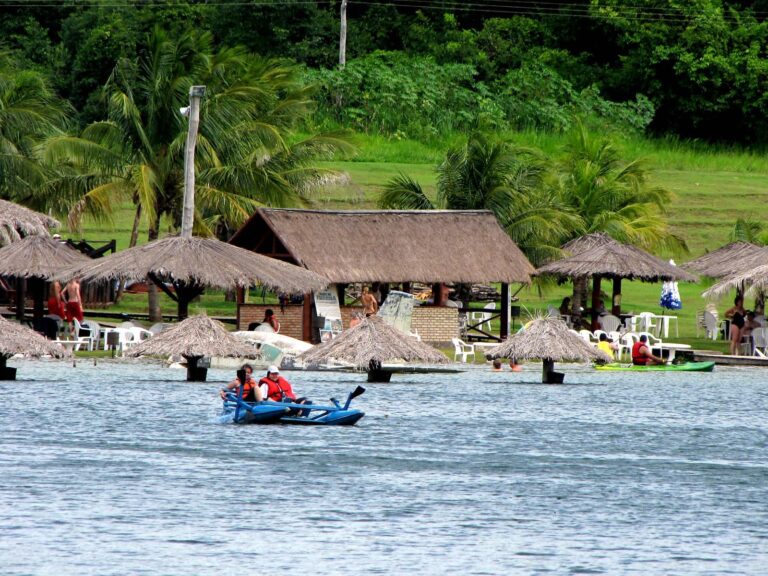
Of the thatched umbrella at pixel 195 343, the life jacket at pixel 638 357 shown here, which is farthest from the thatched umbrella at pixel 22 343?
the life jacket at pixel 638 357

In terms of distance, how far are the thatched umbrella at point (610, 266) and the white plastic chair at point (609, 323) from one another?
1.18ft

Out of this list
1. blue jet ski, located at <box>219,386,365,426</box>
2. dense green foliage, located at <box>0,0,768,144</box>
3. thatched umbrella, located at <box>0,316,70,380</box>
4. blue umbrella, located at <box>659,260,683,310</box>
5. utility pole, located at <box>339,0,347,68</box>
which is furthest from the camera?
utility pole, located at <box>339,0,347,68</box>

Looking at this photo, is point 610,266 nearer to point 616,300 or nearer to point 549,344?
point 616,300

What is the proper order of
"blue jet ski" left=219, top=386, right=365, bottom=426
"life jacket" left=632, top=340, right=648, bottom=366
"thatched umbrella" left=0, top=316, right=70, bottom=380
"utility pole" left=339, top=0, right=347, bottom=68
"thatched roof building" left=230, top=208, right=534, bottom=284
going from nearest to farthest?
"blue jet ski" left=219, top=386, right=365, bottom=426, "thatched umbrella" left=0, top=316, right=70, bottom=380, "life jacket" left=632, top=340, right=648, bottom=366, "thatched roof building" left=230, top=208, right=534, bottom=284, "utility pole" left=339, top=0, right=347, bottom=68

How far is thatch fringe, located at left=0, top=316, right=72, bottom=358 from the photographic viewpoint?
85.8 feet

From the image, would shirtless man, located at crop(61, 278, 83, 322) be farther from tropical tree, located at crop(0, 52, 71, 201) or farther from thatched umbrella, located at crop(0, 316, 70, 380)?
tropical tree, located at crop(0, 52, 71, 201)

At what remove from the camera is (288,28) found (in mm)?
59375


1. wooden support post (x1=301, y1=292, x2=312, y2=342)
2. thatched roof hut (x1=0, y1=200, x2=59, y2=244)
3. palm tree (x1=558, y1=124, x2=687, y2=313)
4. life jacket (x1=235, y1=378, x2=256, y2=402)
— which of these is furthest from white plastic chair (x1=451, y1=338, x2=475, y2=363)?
life jacket (x1=235, y1=378, x2=256, y2=402)

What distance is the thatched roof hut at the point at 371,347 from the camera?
26.8 metres

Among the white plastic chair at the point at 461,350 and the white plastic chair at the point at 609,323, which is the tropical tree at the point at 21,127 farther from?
the white plastic chair at the point at 609,323

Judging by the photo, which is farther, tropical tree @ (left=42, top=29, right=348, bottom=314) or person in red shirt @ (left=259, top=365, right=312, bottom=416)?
tropical tree @ (left=42, top=29, right=348, bottom=314)

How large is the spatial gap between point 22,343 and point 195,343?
8.88ft

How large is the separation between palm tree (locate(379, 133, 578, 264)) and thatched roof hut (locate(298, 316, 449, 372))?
1109 cm

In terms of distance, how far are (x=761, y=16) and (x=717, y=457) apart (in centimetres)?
4271
